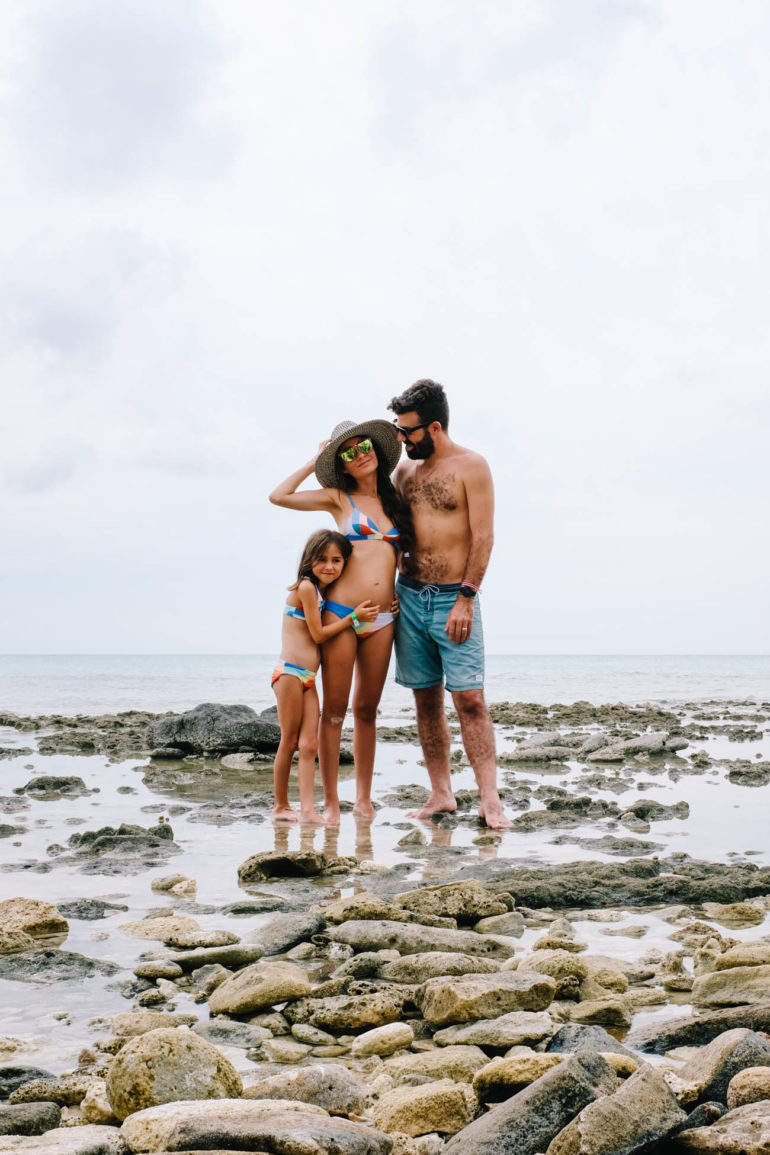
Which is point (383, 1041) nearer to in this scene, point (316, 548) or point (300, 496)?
point (316, 548)

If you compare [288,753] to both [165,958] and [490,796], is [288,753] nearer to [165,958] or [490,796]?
[490,796]

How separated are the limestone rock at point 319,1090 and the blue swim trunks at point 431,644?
Result: 169 inches

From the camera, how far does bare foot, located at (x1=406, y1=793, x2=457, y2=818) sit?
648 cm

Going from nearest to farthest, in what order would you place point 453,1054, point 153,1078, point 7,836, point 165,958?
point 153,1078, point 453,1054, point 165,958, point 7,836

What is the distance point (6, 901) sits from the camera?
145 inches

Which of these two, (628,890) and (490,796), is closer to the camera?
(628,890)

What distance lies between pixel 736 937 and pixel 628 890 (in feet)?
2.27

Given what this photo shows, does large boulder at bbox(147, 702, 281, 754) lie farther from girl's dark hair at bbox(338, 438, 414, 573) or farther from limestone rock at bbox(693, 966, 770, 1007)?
limestone rock at bbox(693, 966, 770, 1007)

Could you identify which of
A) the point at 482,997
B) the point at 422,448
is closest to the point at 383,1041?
the point at 482,997

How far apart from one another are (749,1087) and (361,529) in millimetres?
4647

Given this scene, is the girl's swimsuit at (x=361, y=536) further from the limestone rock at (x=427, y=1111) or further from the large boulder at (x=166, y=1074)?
the limestone rock at (x=427, y=1111)

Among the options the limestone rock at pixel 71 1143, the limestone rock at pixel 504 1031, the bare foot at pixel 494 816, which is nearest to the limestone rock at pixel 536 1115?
the limestone rock at pixel 504 1031

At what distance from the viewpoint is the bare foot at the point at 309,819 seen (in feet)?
20.0

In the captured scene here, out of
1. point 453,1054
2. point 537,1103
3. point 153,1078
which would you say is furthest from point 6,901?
point 537,1103
